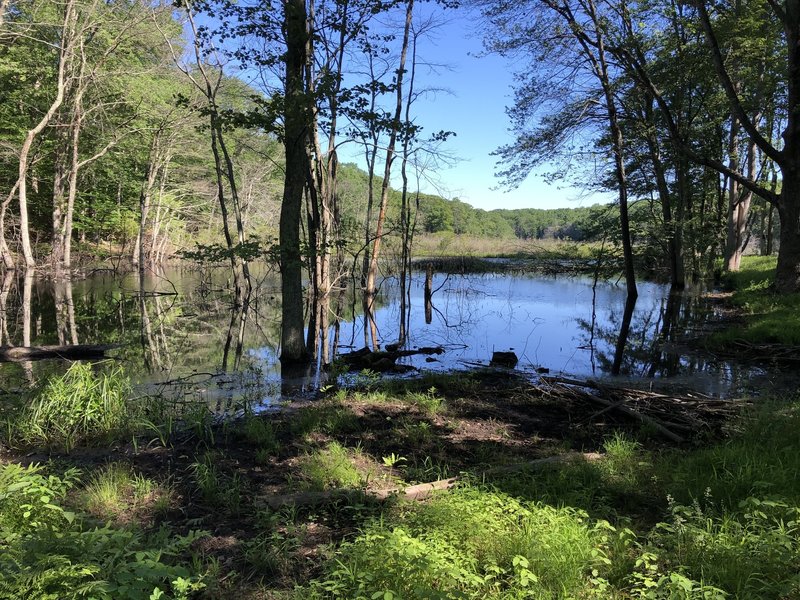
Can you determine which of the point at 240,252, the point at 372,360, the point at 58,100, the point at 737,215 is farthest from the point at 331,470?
the point at 737,215

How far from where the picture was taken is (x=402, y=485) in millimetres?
3646

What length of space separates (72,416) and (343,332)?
8.59 metres

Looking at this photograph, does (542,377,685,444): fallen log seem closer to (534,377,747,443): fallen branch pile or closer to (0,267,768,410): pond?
(534,377,747,443): fallen branch pile

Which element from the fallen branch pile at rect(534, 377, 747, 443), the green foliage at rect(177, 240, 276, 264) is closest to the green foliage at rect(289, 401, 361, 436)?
the fallen branch pile at rect(534, 377, 747, 443)

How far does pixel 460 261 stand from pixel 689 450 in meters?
26.2

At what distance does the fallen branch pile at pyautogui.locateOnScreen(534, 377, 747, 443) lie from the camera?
4734 millimetres

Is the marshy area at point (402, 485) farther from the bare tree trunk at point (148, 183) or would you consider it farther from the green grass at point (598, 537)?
the bare tree trunk at point (148, 183)

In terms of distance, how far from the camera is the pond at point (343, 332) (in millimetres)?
7801

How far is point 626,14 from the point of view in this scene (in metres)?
13.9

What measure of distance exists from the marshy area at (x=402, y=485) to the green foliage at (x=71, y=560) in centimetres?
1

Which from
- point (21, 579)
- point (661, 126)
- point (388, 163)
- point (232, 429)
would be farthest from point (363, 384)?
point (661, 126)

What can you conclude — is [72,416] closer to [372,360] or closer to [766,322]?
[372,360]

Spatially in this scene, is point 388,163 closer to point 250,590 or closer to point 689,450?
point 689,450

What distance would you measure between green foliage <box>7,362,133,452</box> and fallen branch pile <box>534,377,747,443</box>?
5.03m
